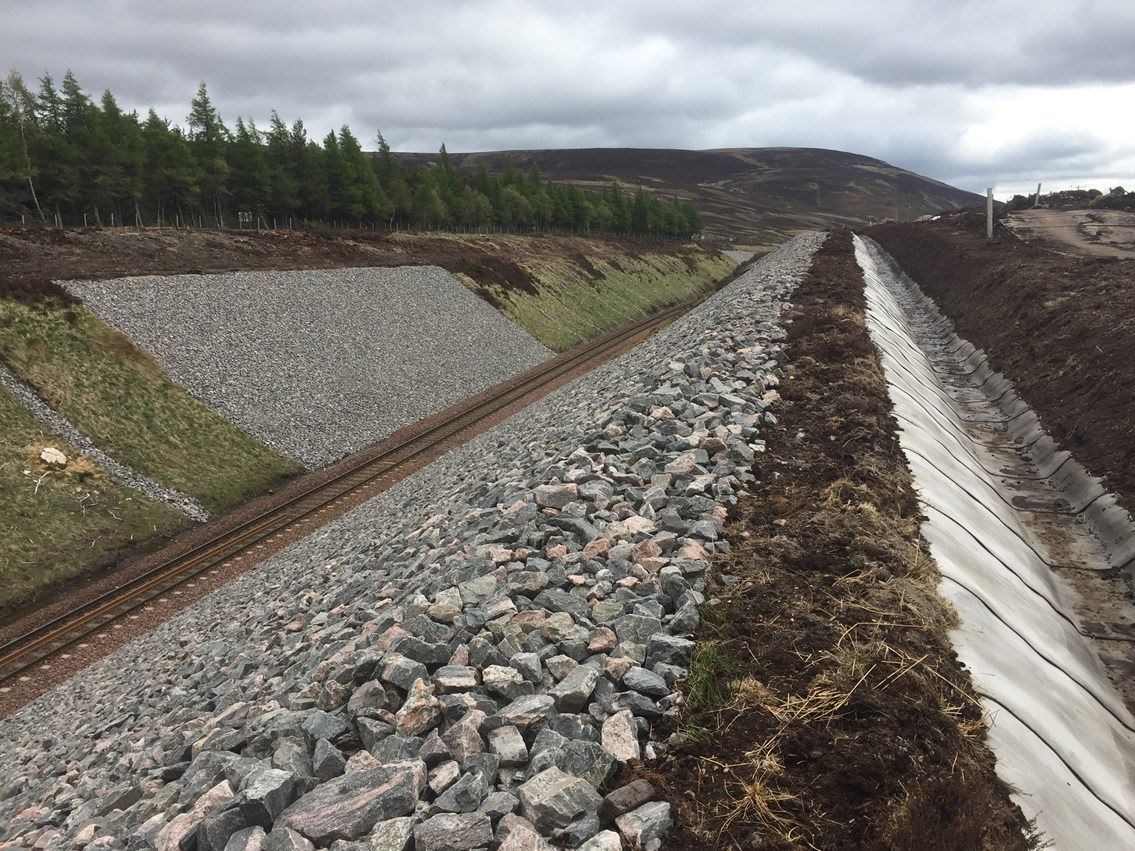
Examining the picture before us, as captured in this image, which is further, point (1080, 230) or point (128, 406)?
point (1080, 230)

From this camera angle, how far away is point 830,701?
5.43m

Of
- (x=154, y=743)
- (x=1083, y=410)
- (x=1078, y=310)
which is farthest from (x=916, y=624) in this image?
(x=1078, y=310)

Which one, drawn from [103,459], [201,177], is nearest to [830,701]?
[103,459]

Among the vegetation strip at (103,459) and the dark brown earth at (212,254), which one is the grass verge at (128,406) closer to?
the vegetation strip at (103,459)

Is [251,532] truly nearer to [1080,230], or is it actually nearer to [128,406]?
[128,406]

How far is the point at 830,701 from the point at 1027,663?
3.80 metres

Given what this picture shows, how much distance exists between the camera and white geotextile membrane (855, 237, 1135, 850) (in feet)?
18.7

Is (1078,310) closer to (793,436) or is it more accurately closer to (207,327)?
(793,436)

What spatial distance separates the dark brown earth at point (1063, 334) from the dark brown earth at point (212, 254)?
32.9 m

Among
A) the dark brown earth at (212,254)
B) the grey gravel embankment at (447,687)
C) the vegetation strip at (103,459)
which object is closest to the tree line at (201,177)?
the dark brown earth at (212,254)

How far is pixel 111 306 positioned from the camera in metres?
29.4

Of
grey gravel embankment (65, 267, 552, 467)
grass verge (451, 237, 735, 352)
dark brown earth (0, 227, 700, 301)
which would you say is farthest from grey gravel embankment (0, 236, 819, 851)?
grass verge (451, 237, 735, 352)

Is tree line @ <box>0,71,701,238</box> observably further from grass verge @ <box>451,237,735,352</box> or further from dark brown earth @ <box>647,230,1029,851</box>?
dark brown earth @ <box>647,230,1029,851</box>

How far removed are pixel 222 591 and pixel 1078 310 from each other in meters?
25.5
